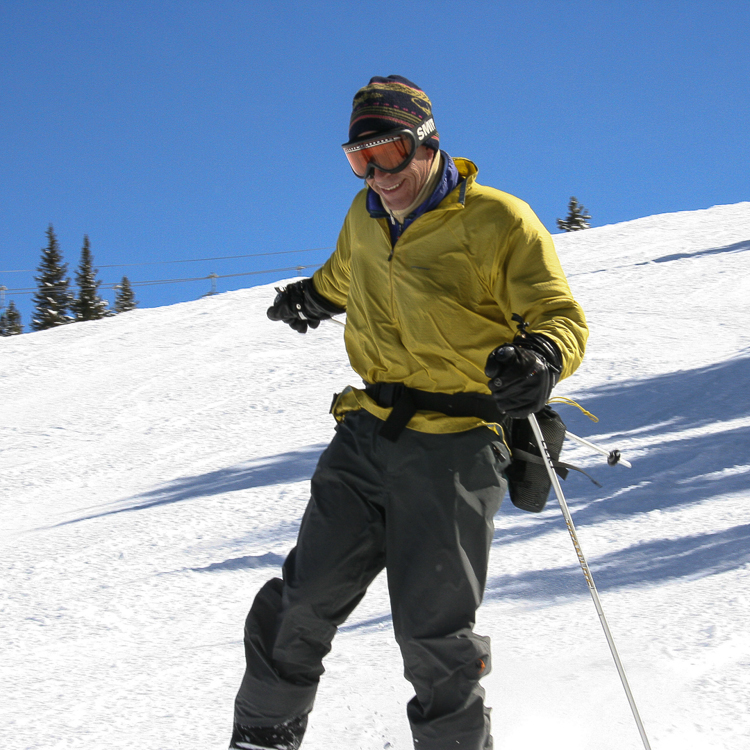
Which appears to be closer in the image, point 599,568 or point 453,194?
point 453,194

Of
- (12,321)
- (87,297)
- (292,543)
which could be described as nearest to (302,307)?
(292,543)

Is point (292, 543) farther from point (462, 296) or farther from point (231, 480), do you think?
point (462, 296)

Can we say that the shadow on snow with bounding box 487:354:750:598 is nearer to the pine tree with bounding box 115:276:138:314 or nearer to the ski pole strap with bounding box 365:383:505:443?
the ski pole strap with bounding box 365:383:505:443

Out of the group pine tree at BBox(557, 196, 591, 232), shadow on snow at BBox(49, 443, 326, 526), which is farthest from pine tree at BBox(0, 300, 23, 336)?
shadow on snow at BBox(49, 443, 326, 526)

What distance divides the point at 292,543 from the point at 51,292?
156 ft

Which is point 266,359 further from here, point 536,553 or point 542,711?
point 542,711

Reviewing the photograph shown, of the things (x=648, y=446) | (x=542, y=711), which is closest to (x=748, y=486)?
(x=648, y=446)

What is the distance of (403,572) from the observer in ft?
6.83

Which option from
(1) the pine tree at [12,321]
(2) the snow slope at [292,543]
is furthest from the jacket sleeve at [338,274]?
(1) the pine tree at [12,321]

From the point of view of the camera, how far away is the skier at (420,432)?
6.68 feet

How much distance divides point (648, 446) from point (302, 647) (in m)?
4.64

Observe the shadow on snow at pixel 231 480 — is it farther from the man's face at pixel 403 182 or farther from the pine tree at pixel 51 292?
the pine tree at pixel 51 292

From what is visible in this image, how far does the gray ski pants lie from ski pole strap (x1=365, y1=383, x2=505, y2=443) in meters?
0.03

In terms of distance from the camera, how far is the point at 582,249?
60.4ft
